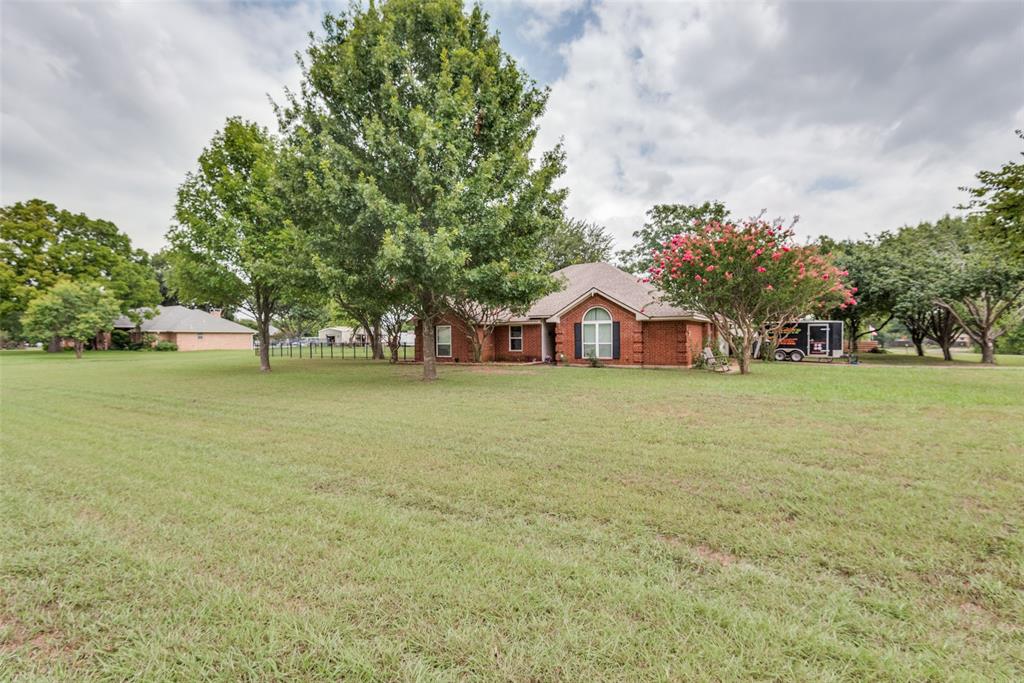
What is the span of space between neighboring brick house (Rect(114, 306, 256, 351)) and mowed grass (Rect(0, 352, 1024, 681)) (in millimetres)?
43790

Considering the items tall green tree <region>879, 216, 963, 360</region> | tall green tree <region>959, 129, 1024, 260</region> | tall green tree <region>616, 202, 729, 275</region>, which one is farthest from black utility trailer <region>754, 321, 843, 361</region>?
tall green tree <region>959, 129, 1024, 260</region>

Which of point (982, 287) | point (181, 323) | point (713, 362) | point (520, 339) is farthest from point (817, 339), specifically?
point (181, 323)

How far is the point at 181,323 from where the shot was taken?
142 ft

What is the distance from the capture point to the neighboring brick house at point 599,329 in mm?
18484

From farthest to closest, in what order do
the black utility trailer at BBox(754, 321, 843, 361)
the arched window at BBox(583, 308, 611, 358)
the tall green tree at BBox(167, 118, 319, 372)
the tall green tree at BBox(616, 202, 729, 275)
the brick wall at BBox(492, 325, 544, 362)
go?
the tall green tree at BBox(616, 202, 729, 275)
the black utility trailer at BBox(754, 321, 843, 361)
the brick wall at BBox(492, 325, 544, 362)
the arched window at BBox(583, 308, 611, 358)
the tall green tree at BBox(167, 118, 319, 372)

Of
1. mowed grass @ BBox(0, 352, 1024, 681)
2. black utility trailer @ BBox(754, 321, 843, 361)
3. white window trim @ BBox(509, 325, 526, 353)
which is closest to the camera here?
mowed grass @ BBox(0, 352, 1024, 681)

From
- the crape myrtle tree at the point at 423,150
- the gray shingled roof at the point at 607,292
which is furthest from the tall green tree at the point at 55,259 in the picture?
the gray shingled roof at the point at 607,292

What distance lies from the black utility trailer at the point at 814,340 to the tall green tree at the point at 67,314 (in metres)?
44.4

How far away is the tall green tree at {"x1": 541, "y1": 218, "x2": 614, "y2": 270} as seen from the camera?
3484 centimetres

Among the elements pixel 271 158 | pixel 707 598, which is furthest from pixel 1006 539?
pixel 271 158

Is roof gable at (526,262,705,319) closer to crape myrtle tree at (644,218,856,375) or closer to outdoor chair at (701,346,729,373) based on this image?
outdoor chair at (701,346,729,373)

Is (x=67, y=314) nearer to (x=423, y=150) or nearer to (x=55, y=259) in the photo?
(x=55, y=259)

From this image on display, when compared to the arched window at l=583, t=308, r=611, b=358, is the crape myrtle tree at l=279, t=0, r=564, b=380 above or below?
above

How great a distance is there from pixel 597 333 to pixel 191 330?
42523mm
